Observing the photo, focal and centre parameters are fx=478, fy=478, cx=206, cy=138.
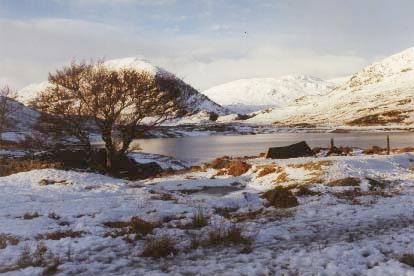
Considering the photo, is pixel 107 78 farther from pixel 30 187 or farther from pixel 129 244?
pixel 129 244

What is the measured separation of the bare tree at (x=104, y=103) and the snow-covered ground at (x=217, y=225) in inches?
334

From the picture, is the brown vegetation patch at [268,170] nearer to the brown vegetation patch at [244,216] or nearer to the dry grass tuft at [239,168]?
the dry grass tuft at [239,168]

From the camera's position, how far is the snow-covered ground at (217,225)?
374 inches

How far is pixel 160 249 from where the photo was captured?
10453 millimetres

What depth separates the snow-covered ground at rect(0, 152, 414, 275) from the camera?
9508 mm

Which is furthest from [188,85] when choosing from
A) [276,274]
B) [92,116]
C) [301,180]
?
[276,274]

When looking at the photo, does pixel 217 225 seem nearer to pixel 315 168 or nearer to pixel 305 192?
pixel 305 192

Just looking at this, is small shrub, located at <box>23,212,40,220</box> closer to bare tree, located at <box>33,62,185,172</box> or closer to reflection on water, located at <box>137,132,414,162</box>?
bare tree, located at <box>33,62,185,172</box>

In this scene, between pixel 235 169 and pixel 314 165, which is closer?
pixel 314 165

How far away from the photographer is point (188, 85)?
40156 millimetres

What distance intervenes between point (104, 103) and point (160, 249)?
23425 mm

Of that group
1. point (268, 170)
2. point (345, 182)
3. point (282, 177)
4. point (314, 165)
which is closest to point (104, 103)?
point (268, 170)

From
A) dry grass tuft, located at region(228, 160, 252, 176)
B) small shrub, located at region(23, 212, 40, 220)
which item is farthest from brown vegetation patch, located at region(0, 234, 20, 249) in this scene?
dry grass tuft, located at region(228, 160, 252, 176)

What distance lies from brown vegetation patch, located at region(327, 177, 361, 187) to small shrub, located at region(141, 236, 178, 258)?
13126 mm
